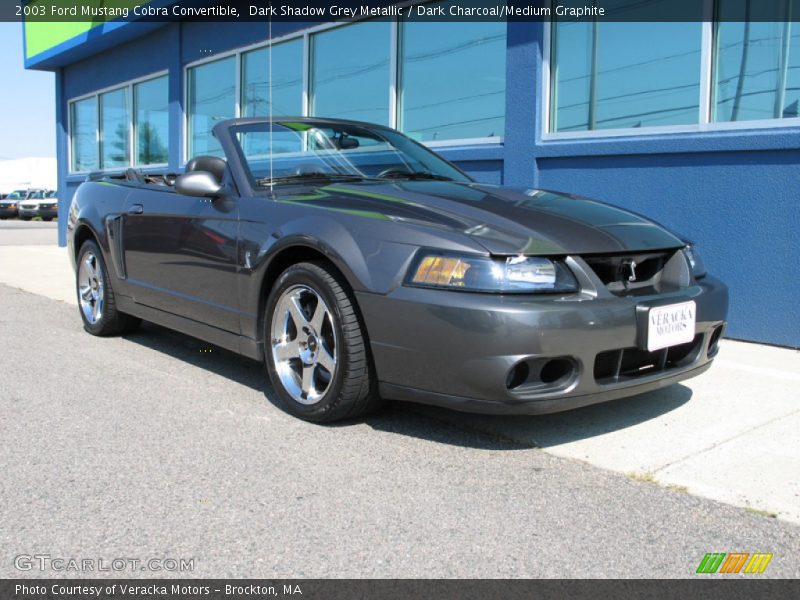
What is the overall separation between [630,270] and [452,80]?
16.8 ft

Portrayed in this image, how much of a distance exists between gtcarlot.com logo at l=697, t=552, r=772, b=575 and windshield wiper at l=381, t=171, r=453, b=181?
8.82 ft

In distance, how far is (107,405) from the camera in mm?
4262

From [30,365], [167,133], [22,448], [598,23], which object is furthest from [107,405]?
[167,133]

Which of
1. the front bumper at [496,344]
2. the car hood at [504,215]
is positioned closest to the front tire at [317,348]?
the front bumper at [496,344]

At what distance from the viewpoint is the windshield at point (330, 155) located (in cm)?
448

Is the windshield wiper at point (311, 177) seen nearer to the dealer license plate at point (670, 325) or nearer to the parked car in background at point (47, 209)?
the dealer license plate at point (670, 325)

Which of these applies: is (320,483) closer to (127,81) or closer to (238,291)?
(238,291)

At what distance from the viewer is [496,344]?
3.19m

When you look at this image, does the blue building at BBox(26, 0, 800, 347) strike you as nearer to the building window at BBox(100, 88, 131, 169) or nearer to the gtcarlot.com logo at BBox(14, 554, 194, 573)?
the gtcarlot.com logo at BBox(14, 554, 194, 573)

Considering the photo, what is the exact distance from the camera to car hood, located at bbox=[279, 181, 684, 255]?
11.3 feet

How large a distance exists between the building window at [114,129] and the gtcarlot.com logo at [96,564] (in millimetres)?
13076

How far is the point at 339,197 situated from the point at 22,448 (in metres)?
1.77

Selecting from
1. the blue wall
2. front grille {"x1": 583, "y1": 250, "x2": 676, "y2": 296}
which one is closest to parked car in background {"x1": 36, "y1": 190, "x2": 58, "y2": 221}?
the blue wall

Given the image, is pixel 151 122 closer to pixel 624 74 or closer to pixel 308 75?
pixel 308 75
